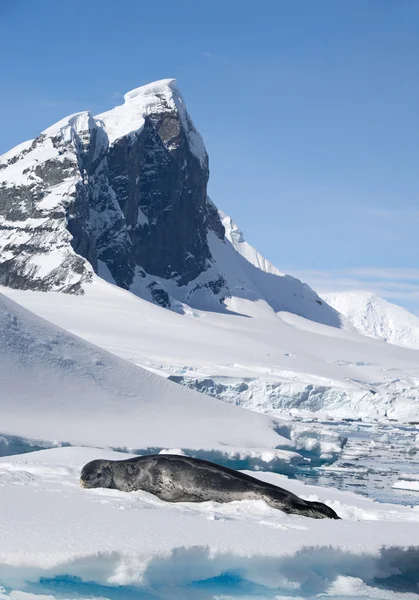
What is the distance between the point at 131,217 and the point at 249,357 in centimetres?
7140

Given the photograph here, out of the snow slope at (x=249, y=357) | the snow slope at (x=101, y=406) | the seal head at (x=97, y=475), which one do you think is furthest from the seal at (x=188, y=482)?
the snow slope at (x=249, y=357)

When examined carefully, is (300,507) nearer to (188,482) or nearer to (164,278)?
(188,482)

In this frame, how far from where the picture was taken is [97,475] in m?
8.55

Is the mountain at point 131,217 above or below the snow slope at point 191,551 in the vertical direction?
above

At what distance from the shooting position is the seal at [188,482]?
789cm

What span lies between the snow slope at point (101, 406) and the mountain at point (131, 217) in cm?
7716

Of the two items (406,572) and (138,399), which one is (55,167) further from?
(406,572)

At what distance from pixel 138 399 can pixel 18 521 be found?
1405 cm

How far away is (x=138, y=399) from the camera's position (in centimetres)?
1998

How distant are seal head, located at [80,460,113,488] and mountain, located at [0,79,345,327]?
8953 centimetres

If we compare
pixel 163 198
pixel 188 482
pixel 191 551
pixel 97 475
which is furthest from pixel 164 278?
pixel 191 551

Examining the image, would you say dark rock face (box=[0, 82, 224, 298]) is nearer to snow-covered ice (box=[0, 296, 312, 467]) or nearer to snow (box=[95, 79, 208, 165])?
snow (box=[95, 79, 208, 165])

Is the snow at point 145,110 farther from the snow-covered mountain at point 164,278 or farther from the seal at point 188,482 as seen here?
the seal at point 188,482

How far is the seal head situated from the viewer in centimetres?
845
